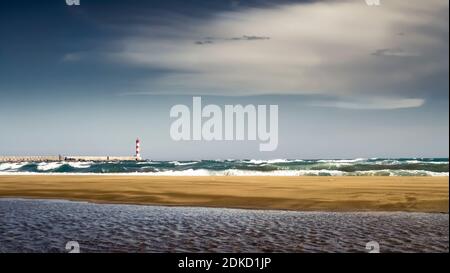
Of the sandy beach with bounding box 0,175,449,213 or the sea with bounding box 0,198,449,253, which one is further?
the sandy beach with bounding box 0,175,449,213

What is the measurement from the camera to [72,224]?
44.3ft

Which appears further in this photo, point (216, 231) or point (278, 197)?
point (278, 197)

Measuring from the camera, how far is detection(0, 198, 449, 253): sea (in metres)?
10.1

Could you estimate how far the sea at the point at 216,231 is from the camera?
10.1 m

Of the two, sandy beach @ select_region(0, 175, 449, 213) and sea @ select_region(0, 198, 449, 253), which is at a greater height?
sea @ select_region(0, 198, 449, 253)

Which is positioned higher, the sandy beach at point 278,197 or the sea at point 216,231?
the sea at point 216,231

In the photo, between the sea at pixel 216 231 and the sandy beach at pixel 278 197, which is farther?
the sandy beach at pixel 278 197

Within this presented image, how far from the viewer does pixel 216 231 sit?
39.9 ft

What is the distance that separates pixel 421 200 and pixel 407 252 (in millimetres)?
10284

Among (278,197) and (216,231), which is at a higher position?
(216,231)
